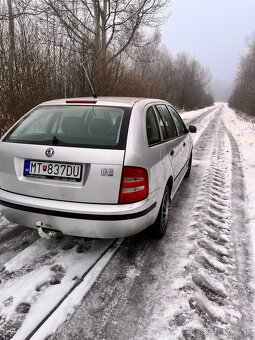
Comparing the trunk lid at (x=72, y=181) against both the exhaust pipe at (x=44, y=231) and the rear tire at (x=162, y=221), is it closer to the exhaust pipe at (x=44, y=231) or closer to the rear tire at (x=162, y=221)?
the exhaust pipe at (x=44, y=231)

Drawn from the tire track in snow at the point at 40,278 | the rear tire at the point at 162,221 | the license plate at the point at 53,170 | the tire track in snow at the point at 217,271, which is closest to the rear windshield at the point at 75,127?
the license plate at the point at 53,170

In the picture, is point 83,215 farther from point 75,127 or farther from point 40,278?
point 75,127

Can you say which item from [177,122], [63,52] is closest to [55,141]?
[177,122]

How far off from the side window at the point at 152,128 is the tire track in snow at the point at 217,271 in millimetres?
1292

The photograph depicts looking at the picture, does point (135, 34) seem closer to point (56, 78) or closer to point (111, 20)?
point (111, 20)

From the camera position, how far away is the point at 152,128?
3.38 meters

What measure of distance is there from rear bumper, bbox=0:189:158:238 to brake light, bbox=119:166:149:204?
6 centimetres

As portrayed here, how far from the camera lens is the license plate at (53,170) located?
2730 mm

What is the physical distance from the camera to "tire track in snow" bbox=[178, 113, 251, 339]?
89.9 inches

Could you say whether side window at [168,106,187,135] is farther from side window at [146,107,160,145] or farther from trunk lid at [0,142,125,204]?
trunk lid at [0,142,125,204]

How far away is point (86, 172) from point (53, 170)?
34cm

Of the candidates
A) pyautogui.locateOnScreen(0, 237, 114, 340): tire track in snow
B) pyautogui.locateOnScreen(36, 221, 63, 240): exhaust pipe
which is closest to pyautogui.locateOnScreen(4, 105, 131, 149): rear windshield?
pyautogui.locateOnScreen(36, 221, 63, 240): exhaust pipe

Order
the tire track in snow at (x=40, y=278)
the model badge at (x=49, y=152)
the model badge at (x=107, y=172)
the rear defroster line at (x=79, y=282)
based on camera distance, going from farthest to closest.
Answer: the model badge at (x=49, y=152) < the model badge at (x=107, y=172) < the tire track in snow at (x=40, y=278) < the rear defroster line at (x=79, y=282)

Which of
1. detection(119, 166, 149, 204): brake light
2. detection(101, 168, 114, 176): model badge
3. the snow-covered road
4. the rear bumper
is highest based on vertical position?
detection(101, 168, 114, 176): model badge
